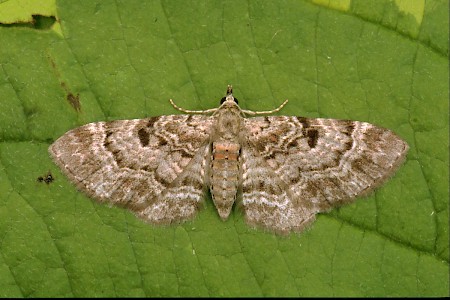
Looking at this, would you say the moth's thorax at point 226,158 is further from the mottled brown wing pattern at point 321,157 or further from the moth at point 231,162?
the mottled brown wing pattern at point 321,157

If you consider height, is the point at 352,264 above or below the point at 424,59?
below

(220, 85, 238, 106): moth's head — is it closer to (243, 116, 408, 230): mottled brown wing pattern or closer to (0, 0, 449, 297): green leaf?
(0, 0, 449, 297): green leaf

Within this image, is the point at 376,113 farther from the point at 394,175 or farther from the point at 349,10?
the point at 349,10

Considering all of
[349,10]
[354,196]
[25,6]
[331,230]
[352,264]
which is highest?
[349,10]

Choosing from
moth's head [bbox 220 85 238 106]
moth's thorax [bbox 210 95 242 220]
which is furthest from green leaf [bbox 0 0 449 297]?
moth's thorax [bbox 210 95 242 220]

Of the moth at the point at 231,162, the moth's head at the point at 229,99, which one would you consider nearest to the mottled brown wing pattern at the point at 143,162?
the moth at the point at 231,162

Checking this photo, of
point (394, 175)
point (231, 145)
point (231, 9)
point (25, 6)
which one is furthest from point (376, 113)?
point (25, 6)

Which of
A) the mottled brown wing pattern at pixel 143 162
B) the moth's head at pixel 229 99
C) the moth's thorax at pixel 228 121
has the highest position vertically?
the moth's head at pixel 229 99
